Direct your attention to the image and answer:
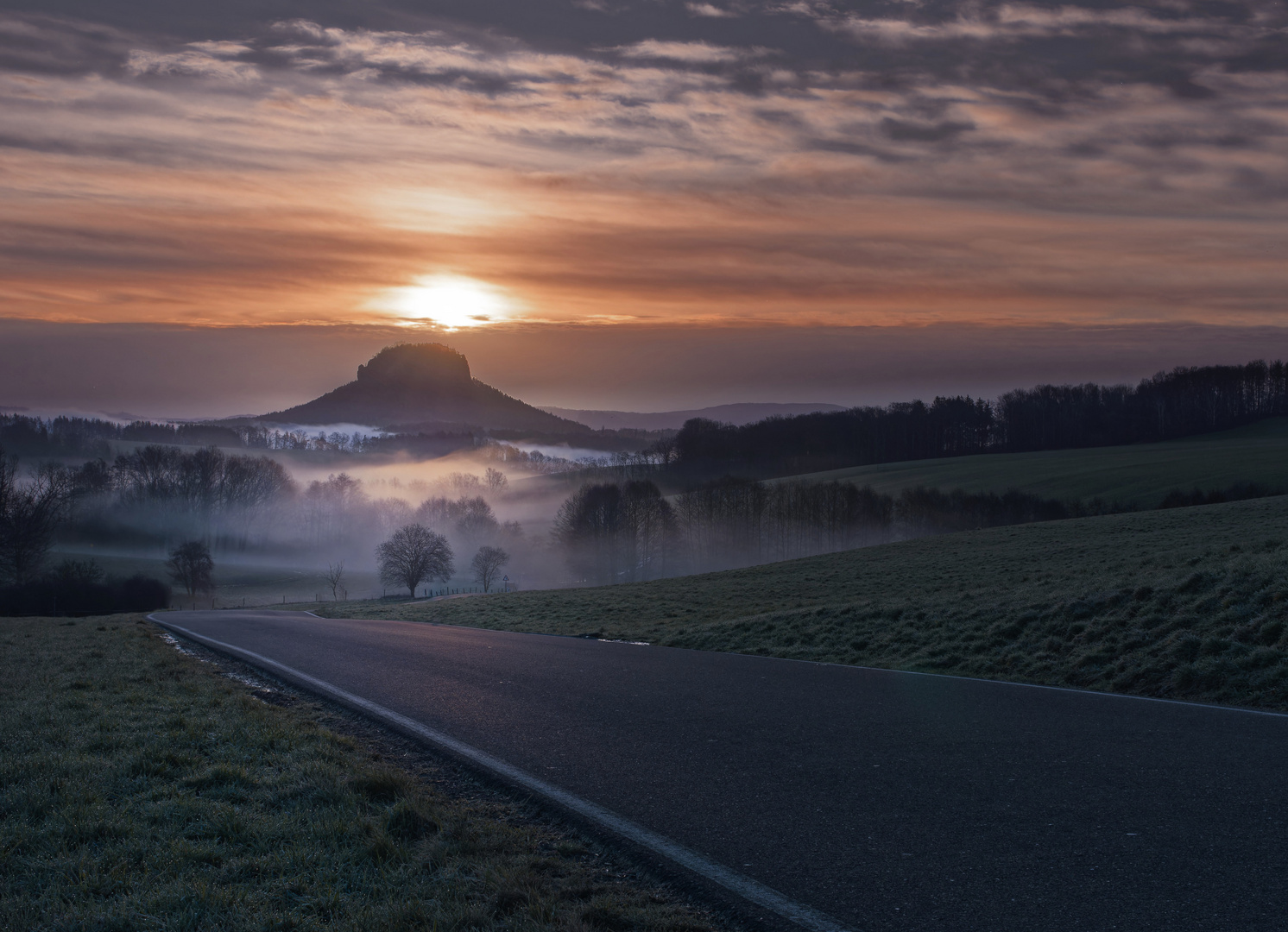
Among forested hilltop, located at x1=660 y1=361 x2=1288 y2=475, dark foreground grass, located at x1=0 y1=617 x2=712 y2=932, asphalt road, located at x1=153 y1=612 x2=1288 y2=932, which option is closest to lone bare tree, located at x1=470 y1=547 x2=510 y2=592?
forested hilltop, located at x1=660 y1=361 x2=1288 y2=475

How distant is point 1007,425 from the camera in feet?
485

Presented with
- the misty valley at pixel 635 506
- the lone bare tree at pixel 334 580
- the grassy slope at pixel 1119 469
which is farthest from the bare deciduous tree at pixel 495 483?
the grassy slope at pixel 1119 469

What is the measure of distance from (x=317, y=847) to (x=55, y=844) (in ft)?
5.56

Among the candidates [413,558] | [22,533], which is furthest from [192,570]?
[413,558]

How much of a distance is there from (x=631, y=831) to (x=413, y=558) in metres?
91.5

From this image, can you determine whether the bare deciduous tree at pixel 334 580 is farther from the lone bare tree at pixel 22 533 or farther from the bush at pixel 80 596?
the lone bare tree at pixel 22 533

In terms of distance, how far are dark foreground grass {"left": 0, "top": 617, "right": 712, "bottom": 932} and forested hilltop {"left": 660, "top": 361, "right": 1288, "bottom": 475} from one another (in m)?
146

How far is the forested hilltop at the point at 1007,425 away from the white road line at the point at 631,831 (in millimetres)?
143789

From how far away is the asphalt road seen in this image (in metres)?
4.95

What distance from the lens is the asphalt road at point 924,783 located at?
4.95 meters

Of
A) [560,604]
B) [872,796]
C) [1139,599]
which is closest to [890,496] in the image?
[560,604]

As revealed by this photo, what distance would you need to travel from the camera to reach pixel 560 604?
119 ft

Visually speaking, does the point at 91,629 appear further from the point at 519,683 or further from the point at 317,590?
the point at 317,590

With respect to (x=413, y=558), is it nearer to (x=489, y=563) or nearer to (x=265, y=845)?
(x=489, y=563)
